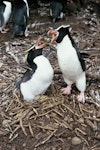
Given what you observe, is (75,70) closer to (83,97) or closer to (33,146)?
(83,97)

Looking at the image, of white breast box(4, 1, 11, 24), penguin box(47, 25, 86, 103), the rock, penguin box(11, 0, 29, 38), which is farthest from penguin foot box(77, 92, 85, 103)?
white breast box(4, 1, 11, 24)

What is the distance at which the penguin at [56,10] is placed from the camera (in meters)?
6.60

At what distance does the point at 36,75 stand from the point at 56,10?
8.60 ft

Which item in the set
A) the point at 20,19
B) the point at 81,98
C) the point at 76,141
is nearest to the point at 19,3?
the point at 20,19

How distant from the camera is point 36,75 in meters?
4.27

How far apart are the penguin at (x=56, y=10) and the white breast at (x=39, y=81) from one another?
2417 mm

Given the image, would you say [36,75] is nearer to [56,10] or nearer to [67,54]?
[67,54]

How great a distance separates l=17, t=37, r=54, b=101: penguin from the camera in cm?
425

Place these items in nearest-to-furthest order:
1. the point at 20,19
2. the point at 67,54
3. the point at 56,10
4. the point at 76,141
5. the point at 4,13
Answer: the point at 76,141
the point at 67,54
the point at 20,19
the point at 4,13
the point at 56,10

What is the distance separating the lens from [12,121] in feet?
13.7

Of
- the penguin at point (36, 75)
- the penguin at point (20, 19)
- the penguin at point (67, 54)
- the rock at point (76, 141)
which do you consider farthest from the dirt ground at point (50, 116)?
the penguin at point (20, 19)

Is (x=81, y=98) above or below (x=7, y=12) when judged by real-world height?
below

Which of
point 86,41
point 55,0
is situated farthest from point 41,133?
point 55,0

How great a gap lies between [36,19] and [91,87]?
2.51 m
